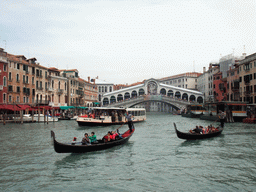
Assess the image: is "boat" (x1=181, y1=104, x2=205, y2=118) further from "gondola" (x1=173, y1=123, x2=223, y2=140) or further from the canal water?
the canal water

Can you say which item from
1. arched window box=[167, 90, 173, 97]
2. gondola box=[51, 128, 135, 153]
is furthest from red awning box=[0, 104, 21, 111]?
arched window box=[167, 90, 173, 97]

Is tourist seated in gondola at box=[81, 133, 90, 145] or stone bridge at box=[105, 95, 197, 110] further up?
stone bridge at box=[105, 95, 197, 110]

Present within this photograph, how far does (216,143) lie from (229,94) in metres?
29.0

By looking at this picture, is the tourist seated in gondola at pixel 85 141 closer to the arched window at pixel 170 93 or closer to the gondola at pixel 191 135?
the gondola at pixel 191 135

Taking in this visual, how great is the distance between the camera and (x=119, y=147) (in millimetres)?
12656

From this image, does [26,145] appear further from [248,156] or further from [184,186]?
[248,156]

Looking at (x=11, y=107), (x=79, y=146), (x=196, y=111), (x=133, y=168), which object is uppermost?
(x=11, y=107)

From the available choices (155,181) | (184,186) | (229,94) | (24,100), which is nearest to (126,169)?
(155,181)

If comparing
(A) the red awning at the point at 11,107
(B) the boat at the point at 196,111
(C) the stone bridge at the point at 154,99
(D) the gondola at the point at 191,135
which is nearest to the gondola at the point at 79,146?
(D) the gondola at the point at 191,135

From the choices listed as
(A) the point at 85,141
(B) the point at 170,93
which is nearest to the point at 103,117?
(A) the point at 85,141

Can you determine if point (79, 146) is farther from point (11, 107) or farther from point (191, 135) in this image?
point (11, 107)

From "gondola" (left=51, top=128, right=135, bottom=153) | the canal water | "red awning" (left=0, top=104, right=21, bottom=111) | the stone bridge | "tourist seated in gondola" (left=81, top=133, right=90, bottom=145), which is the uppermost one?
the stone bridge

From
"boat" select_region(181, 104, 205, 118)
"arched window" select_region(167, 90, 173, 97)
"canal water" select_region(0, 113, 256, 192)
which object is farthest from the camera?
"arched window" select_region(167, 90, 173, 97)

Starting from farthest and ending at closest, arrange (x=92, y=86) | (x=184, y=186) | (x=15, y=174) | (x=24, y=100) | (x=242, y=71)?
(x=92, y=86) < (x=242, y=71) < (x=24, y=100) < (x=15, y=174) < (x=184, y=186)
